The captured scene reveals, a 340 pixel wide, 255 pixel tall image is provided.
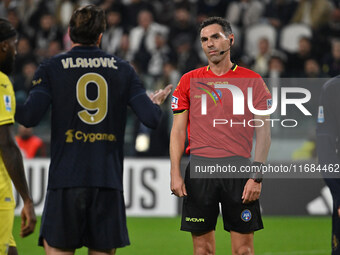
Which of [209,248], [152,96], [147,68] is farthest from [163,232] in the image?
[152,96]

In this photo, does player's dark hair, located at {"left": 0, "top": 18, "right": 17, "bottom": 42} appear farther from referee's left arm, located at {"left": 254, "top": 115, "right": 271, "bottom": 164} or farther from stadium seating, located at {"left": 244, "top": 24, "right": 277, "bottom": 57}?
stadium seating, located at {"left": 244, "top": 24, "right": 277, "bottom": 57}

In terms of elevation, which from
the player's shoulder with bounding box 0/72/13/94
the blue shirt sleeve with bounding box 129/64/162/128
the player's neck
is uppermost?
the player's neck

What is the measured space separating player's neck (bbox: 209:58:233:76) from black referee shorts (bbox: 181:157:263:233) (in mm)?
728

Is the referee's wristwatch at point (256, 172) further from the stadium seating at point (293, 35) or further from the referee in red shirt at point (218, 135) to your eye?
the stadium seating at point (293, 35)

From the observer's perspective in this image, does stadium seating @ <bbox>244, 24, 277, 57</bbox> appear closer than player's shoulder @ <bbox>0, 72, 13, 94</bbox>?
No

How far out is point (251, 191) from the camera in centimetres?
564

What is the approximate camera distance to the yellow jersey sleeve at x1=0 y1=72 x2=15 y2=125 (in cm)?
465

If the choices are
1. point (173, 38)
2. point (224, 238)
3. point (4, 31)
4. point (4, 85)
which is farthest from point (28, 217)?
point (173, 38)

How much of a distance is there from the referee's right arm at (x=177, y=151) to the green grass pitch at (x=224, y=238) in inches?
152

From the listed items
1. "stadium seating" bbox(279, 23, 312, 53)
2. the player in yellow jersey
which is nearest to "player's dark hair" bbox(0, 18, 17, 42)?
the player in yellow jersey

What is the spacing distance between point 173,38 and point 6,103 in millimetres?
10839

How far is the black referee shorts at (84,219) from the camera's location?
4793 mm

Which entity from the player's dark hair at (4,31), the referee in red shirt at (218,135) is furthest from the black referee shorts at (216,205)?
the player's dark hair at (4,31)

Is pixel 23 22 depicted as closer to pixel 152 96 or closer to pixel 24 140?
pixel 24 140
